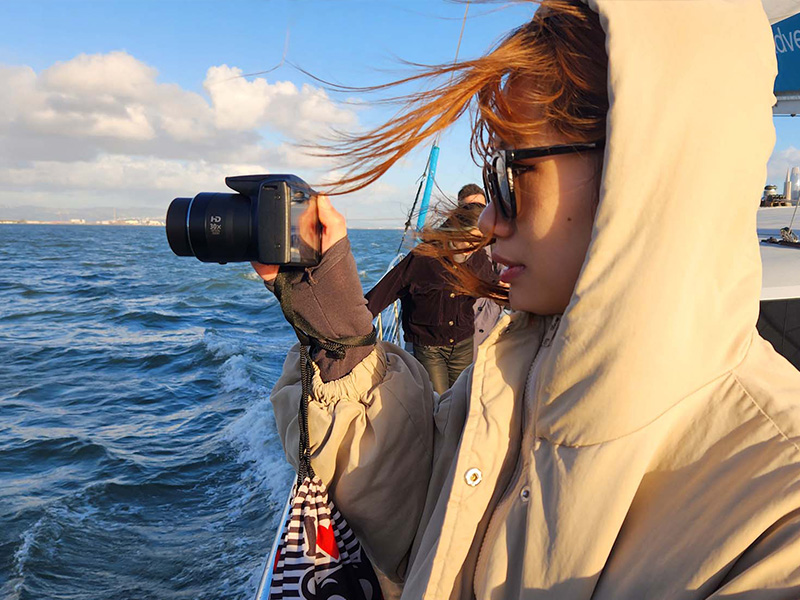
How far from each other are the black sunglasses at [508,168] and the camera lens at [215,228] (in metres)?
0.49

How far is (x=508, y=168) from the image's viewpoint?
3.05 ft

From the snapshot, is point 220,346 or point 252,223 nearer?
point 252,223

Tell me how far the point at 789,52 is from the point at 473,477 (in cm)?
541

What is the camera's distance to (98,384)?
9148 mm

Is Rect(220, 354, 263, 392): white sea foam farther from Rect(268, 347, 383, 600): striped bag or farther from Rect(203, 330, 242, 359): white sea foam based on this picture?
Rect(268, 347, 383, 600): striped bag

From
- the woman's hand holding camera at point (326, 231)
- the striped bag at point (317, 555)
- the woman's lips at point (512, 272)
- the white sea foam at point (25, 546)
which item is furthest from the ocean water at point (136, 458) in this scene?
the woman's lips at point (512, 272)

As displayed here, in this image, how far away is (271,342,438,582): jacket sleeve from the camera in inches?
48.0

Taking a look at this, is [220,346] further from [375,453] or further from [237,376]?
[375,453]

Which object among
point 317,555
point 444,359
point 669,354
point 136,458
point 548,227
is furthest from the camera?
point 136,458

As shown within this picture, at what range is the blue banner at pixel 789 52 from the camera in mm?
4777

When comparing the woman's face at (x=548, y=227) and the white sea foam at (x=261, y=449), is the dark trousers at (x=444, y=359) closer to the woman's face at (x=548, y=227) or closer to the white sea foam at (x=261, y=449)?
the white sea foam at (x=261, y=449)

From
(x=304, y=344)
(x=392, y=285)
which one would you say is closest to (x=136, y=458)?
(x=392, y=285)

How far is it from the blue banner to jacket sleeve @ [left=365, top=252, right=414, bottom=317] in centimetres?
342

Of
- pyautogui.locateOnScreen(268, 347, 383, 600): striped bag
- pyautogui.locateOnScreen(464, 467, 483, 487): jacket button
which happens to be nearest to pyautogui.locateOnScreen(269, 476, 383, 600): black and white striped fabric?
pyautogui.locateOnScreen(268, 347, 383, 600): striped bag
